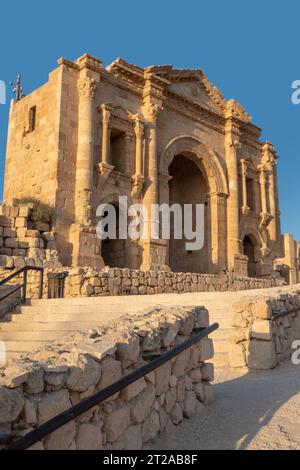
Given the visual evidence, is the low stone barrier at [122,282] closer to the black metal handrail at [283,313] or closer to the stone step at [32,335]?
the stone step at [32,335]

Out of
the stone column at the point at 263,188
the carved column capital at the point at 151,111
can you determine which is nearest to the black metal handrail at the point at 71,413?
the carved column capital at the point at 151,111

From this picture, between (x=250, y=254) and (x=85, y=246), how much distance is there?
12009mm

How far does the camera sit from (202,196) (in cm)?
2269

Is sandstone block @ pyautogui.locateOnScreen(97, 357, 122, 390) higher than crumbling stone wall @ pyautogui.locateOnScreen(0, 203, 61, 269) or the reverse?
the reverse

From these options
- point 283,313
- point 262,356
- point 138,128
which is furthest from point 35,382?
point 138,128

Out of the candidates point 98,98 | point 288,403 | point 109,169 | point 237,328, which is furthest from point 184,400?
point 98,98

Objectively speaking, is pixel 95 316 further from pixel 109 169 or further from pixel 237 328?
pixel 109 169

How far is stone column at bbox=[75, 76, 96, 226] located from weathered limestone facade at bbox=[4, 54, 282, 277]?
0.12 ft

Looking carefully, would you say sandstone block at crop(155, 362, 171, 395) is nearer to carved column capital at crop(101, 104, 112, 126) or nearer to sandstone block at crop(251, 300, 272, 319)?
sandstone block at crop(251, 300, 272, 319)

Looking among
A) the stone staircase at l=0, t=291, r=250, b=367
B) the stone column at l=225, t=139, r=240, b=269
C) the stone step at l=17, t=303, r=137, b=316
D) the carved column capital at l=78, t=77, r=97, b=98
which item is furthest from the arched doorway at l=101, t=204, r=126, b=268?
the stone step at l=17, t=303, r=137, b=316

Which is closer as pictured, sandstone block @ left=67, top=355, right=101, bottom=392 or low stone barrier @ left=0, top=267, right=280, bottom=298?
sandstone block @ left=67, top=355, right=101, bottom=392

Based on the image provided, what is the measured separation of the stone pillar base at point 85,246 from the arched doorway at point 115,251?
1.90 metres

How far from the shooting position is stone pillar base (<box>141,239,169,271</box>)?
16781 mm

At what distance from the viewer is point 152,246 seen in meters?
17.1
